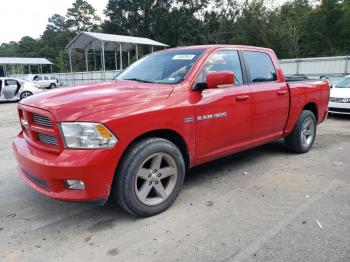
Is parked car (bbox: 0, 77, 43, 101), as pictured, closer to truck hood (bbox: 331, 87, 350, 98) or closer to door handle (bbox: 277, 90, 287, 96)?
truck hood (bbox: 331, 87, 350, 98)

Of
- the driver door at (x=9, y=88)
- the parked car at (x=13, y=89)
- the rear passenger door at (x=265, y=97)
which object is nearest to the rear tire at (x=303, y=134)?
the rear passenger door at (x=265, y=97)

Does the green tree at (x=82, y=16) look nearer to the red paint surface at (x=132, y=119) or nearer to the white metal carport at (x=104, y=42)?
the white metal carport at (x=104, y=42)

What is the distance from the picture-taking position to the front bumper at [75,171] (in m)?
2.81

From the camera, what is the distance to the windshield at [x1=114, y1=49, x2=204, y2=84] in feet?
12.5

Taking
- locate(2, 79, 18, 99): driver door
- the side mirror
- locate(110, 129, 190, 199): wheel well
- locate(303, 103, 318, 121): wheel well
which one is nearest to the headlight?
locate(110, 129, 190, 199): wheel well

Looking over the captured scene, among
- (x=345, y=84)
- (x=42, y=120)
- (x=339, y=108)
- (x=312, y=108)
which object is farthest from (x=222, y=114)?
(x=345, y=84)

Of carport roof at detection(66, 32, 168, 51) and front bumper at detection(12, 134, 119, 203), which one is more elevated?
carport roof at detection(66, 32, 168, 51)

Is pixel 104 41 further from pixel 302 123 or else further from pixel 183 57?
pixel 183 57

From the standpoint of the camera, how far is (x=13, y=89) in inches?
673

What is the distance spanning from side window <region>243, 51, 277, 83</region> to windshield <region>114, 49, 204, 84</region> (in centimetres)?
90

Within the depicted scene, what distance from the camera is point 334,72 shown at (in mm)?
15984

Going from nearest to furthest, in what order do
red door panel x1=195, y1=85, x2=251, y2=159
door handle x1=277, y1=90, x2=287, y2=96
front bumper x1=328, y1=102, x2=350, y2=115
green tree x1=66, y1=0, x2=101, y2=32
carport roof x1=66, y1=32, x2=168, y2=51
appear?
red door panel x1=195, y1=85, x2=251, y2=159 → door handle x1=277, y1=90, x2=287, y2=96 → front bumper x1=328, y1=102, x2=350, y2=115 → carport roof x1=66, y1=32, x2=168, y2=51 → green tree x1=66, y1=0, x2=101, y2=32

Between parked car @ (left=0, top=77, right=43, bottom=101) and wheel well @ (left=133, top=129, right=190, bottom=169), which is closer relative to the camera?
wheel well @ (left=133, top=129, right=190, bottom=169)

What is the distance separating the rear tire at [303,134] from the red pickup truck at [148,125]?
2.67 feet
